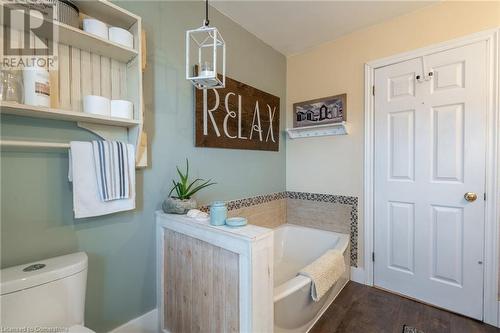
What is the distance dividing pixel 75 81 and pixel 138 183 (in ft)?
2.14

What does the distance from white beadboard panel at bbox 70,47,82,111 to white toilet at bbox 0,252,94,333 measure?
2.56 feet

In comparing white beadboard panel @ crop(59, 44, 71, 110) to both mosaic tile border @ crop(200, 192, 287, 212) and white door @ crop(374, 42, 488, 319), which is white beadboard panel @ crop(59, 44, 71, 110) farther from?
white door @ crop(374, 42, 488, 319)

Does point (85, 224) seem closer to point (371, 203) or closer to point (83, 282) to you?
point (83, 282)

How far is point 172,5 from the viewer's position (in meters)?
1.60

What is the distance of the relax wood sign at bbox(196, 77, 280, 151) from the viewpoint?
1.81 m

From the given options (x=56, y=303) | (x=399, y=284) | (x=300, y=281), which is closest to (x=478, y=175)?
(x=399, y=284)

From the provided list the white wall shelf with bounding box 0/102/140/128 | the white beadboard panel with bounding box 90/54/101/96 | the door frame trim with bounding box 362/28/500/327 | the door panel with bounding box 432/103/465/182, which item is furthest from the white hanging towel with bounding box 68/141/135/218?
the door frame trim with bounding box 362/28/500/327

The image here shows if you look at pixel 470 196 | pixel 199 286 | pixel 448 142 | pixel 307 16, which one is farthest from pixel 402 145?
pixel 199 286

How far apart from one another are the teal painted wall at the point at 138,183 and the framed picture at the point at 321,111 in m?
0.76

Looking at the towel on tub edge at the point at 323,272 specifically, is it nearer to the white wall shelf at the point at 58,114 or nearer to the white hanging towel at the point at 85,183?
the white hanging towel at the point at 85,183

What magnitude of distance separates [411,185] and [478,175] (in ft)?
1.39

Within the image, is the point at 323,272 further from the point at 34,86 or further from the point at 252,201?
the point at 34,86

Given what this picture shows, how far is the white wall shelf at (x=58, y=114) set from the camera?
92 cm

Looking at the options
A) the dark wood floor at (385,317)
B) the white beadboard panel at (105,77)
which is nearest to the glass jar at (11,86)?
the white beadboard panel at (105,77)
